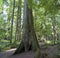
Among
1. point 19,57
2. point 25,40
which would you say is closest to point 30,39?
point 25,40

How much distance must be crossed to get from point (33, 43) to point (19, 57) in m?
2.15

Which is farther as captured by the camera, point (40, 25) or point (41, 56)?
point (40, 25)

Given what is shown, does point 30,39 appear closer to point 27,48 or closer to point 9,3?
point 27,48

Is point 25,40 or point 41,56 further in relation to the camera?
point 25,40

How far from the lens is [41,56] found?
8.76m

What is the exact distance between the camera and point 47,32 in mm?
29219

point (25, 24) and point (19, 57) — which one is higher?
point (25, 24)

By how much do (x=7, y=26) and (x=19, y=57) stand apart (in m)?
31.5

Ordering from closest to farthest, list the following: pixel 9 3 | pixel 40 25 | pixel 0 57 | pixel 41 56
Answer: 1. pixel 41 56
2. pixel 0 57
3. pixel 40 25
4. pixel 9 3

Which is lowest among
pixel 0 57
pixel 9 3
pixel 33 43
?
pixel 0 57

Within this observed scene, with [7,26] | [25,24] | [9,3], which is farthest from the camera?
[7,26]

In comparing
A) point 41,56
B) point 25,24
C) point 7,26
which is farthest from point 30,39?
point 7,26

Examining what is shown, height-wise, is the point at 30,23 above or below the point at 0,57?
above

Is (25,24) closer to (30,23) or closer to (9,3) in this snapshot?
(30,23)
